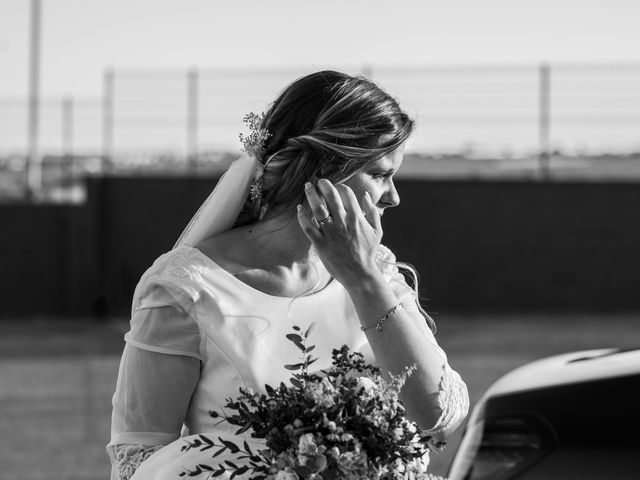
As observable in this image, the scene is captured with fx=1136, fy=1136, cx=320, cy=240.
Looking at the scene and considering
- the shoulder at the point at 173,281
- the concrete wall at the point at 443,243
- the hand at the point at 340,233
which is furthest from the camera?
the concrete wall at the point at 443,243

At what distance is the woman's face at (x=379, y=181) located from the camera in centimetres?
275

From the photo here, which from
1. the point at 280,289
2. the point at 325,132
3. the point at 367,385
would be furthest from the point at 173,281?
the point at 367,385

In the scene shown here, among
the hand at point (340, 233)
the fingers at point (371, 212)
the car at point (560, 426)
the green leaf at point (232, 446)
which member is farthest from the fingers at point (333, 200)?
the car at point (560, 426)

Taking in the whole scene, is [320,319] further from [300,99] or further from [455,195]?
[455,195]

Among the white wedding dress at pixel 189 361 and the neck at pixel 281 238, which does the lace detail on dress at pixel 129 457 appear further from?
the neck at pixel 281 238

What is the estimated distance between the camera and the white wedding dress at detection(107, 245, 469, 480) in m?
2.53

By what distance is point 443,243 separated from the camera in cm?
1972

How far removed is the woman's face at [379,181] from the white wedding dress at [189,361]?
0.36m

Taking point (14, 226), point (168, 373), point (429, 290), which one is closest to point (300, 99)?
point (168, 373)

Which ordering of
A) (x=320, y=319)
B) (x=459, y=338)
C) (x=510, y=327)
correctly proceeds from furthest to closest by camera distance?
(x=510, y=327)
(x=459, y=338)
(x=320, y=319)

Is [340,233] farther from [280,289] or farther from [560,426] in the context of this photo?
[560,426]

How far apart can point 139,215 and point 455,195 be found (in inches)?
219

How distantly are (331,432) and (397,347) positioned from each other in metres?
0.46

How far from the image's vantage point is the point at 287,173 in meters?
2.82
